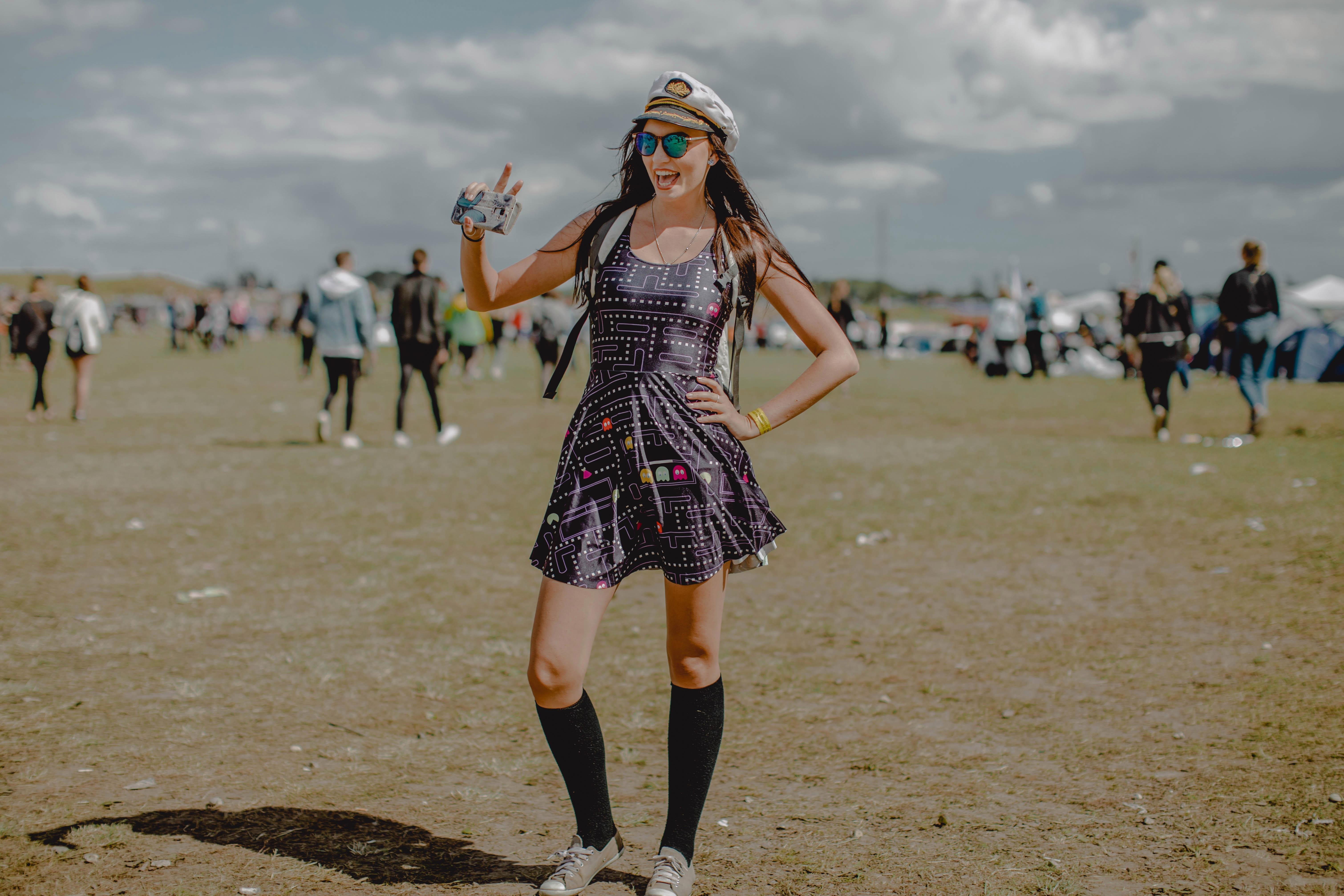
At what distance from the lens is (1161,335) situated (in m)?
13.6

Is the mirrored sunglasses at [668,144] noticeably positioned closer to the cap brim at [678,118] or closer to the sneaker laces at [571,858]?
the cap brim at [678,118]

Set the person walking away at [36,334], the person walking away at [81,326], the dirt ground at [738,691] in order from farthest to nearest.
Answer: the person walking away at [36,334] < the person walking away at [81,326] < the dirt ground at [738,691]

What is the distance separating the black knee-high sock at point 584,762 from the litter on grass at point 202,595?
3.95 meters

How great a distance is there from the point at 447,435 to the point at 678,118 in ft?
36.2

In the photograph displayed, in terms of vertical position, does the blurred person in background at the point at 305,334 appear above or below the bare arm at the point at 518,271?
above

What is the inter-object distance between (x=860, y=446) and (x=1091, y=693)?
9.03 metres

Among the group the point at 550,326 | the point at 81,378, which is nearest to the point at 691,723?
the point at 81,378

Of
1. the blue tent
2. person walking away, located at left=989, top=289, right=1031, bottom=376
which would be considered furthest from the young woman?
the blue tent

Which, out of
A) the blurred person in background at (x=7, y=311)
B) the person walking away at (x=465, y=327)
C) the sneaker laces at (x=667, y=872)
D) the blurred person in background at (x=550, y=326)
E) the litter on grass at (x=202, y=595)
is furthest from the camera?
the blurred person in background at (x=7, y=311)

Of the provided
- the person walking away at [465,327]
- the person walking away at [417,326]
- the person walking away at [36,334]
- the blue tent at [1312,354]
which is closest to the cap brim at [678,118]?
the person walking away at [417,326]

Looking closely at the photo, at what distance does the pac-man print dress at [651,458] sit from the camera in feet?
9.71

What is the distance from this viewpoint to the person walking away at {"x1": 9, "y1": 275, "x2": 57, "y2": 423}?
52.2ft

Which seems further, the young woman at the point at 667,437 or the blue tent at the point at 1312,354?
the blue tent at the point at 1312,354

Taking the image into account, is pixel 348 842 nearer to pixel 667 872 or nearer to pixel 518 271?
pixel 667 872
